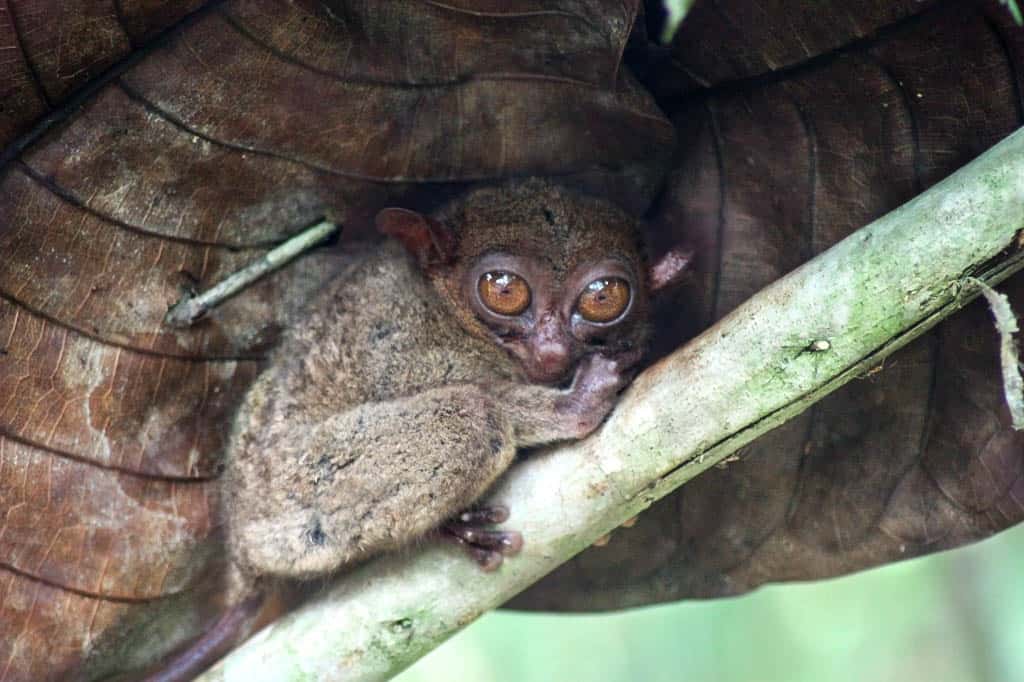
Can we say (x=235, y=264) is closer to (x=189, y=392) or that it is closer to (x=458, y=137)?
(x=189, y=392)

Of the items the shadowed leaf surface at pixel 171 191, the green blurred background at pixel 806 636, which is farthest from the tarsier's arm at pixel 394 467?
the green blurred background at pixel 806 636

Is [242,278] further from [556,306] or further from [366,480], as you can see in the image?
[556,306]

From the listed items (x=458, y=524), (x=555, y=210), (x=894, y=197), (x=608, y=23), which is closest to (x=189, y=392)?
(x=458, y=524)

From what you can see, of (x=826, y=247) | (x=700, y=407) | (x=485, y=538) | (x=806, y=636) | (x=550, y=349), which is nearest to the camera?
(x=700, y=407)

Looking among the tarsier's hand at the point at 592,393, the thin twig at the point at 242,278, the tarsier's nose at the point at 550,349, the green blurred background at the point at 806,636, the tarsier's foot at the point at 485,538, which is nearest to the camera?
the tarsier's foot at the point at 485,538

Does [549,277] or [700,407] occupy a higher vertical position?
[700,407]

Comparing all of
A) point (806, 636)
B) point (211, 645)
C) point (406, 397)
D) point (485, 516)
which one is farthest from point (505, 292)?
point (806, 636)

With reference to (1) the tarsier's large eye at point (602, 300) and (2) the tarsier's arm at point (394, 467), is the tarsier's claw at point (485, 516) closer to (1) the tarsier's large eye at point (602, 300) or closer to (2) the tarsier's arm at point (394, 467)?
(2) the tarsier's arm at point (394, 467)
